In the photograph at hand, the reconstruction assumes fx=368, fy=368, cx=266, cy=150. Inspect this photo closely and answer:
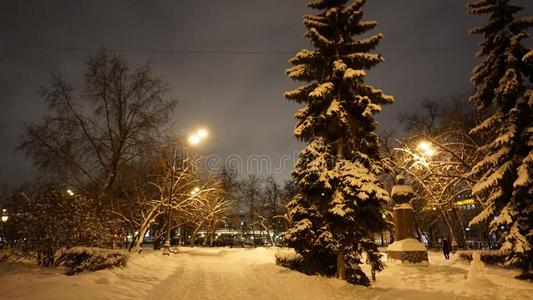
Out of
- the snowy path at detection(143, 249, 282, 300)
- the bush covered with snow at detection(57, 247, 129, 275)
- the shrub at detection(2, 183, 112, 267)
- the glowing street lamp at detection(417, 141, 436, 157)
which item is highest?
the glowing street lamp at detection(417, 141, 436, 157)

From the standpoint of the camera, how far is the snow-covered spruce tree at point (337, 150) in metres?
13.1

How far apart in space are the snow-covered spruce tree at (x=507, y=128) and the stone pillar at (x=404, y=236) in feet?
17.8

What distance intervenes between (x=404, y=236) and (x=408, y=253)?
1.85 meters

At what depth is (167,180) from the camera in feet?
96.8

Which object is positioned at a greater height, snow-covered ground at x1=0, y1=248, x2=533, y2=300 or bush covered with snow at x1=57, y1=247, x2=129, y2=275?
bush covered with snow at x1=57, y1=247, x2=129, y2=275

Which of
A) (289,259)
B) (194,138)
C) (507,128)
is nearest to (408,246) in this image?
(289,259)

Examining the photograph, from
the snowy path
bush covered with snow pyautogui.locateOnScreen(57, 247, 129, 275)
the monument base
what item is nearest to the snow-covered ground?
the snowy path

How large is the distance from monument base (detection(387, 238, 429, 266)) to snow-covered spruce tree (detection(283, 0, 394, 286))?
5783 mm

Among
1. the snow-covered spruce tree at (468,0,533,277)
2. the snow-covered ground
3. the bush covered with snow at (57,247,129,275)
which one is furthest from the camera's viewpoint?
the bush covered with snow at (57,247,129,275)

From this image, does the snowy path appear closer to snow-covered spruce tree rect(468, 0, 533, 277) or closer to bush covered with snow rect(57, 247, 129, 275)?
bush covered with snow rect(57, 247, 129, 275)

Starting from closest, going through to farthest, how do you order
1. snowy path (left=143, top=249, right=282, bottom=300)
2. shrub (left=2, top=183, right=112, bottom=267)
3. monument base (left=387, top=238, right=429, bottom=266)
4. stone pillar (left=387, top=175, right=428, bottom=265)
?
snowy path (left=143, top=249, right=282, bottom=300) → shrub (left=2, top=183, right=112, bottom=267) → monument base (left=387, top=238, right=429, bottom=266) → stone pillar (left=387, top=175, right=428, bottom=265)

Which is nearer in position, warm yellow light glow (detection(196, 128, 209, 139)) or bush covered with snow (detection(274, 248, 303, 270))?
bush covered with snow (detection(274, 248, 303, 270))

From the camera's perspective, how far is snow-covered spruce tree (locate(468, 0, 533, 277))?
12.0 meters

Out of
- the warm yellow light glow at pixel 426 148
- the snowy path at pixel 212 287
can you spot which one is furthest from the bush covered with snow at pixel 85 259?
the warm yellow light glow at pixel 426 148
